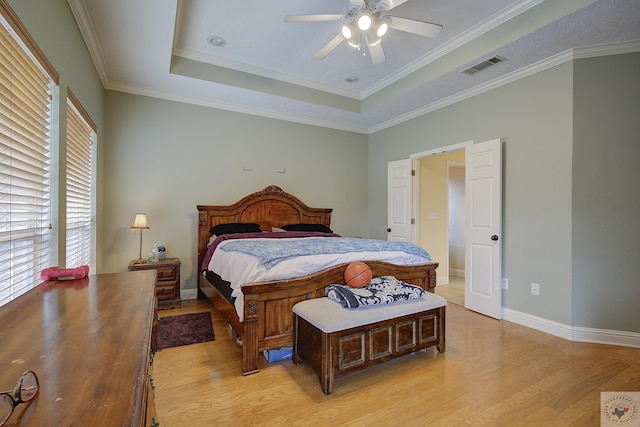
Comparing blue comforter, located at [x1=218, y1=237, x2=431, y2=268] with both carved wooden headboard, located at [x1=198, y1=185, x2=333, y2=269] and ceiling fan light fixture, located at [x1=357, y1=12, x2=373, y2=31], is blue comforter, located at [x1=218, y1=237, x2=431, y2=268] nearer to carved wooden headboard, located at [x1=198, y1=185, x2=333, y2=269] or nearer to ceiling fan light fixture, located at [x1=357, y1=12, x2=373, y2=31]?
carved wooden headboard, located at [x1=198, y1=185, x2=333, y2=269]

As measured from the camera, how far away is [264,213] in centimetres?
455

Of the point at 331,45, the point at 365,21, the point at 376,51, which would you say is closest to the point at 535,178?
the point at 376,51

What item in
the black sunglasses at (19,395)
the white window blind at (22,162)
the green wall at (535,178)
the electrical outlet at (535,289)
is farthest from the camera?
the electrical outlet at (535,289)

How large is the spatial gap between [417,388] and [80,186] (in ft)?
10.8

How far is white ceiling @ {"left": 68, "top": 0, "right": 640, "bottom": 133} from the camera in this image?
99.0 inches

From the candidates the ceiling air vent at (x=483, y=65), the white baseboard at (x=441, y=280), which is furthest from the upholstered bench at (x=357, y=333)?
the white baseboard at (x=441, y=280)

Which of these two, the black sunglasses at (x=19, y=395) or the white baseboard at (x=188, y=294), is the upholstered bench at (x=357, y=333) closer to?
the black sunglasses at (x=19, y=395)

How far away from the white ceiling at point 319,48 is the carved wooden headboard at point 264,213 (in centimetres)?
129

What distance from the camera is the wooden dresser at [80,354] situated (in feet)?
1.74

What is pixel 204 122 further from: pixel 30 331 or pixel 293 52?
pixel 30 331

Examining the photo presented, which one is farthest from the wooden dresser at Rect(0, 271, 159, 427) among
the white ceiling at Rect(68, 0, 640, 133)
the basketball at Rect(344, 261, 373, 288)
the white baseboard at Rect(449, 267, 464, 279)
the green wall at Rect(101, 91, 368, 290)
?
the white baseboard at Rect(449, 267, 464, 279)

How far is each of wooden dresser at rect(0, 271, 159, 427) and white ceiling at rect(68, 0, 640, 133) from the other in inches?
89.6

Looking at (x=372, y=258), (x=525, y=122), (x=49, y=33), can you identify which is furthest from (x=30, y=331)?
(x=525, y=122)

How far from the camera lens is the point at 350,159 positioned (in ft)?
17.9
